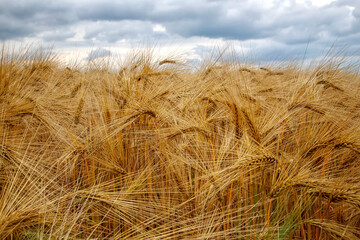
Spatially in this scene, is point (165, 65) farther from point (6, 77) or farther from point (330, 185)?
point (330, 185)

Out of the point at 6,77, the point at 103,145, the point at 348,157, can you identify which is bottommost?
the point at 348,157

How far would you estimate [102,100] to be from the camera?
223 centimetres

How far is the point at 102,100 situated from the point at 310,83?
5.21 ft

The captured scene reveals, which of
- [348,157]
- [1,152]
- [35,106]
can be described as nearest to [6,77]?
[35,106]

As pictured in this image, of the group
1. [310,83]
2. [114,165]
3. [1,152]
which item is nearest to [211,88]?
[310,83]

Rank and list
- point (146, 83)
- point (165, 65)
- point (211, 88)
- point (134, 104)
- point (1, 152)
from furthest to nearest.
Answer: point (165, 65) → point (146, 83) → point (211, 88) → point (134, 104) → point (1, 152)

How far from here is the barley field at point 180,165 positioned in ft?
4.36

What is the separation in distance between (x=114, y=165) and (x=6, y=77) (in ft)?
3.93

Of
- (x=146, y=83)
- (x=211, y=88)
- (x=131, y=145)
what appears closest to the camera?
(x=131, y=145)

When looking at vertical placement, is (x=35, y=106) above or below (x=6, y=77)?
below

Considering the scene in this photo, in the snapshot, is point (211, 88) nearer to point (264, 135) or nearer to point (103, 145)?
point (264, 135)

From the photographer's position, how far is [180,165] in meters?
1.78

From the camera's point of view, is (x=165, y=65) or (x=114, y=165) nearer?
(x=114, y=165)

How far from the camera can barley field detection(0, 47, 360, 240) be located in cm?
133
